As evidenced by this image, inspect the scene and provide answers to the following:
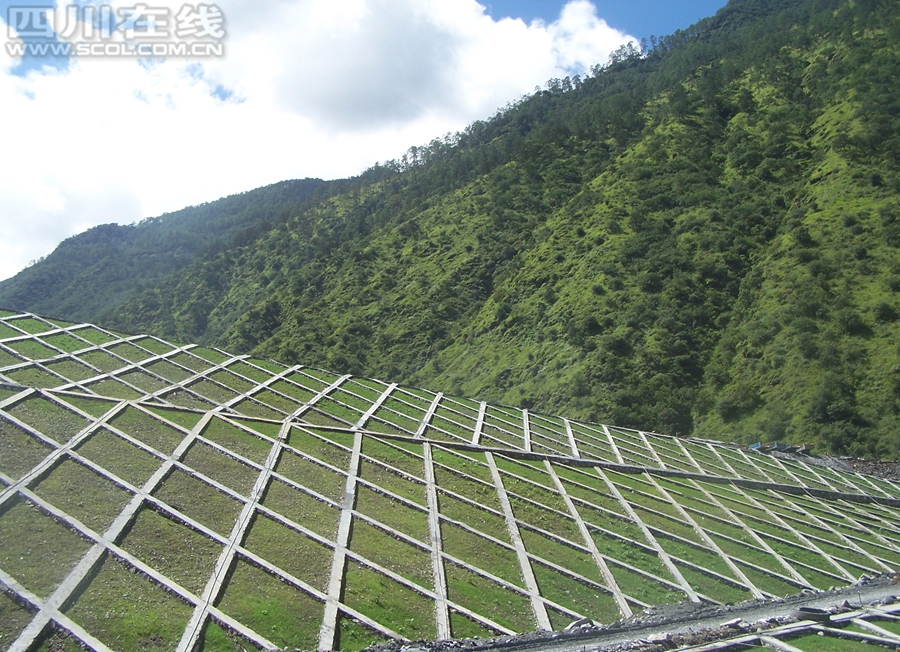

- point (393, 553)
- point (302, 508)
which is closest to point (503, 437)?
point (393, 553)

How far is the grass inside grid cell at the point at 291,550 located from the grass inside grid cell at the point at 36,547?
12.5 ft

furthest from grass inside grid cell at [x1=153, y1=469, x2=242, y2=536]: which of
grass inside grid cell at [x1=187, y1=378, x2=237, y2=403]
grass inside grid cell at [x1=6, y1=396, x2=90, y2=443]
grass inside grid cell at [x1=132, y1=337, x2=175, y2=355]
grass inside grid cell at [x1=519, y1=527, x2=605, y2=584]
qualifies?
grass inside grid cell at [x1=132, y1=337, x2=175, y2=355]

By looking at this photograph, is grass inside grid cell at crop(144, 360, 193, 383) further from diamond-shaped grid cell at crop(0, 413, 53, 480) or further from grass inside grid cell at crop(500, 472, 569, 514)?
grass inside grid cell at crop(500, 472, 569, 514)

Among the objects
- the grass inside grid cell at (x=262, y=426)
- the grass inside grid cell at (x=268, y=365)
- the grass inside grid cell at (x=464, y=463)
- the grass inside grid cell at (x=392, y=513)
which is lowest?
the grass inside grid cell at (x=464, y=463)

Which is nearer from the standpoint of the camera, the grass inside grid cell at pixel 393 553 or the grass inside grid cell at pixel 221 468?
the grass inside grid cell at pixel 393 553

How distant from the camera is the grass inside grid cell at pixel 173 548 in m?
12.8

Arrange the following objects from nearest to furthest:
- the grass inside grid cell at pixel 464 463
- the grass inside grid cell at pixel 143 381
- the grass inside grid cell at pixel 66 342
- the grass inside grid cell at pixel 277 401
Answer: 1. the grass inside grid cell at pixel 143 381
2. the grass inside grid cell at pixel 464 463
3. the grass inside grid cell at pixel 66 342
4. the grass inside grid cell at pixel 277 401

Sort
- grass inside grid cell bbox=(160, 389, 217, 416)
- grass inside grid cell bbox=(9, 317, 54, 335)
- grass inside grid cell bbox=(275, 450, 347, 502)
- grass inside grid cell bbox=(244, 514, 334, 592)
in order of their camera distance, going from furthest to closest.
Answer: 1. grass inside grid cell bbox=(9, 317, 54, 335)
2. grass inside grid cell bbox=(160, 389, 217, 416)
3. grass inside grid cell bbox=(275, 450, 347, 502)
4. grass inside grid cell bbox=(244, 514, 334, 592)

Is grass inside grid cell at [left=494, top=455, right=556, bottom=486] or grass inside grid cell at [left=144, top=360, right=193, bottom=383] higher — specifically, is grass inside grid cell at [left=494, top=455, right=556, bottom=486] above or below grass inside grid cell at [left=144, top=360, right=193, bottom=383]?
below

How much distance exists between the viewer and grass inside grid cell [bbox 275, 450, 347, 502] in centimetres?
1850

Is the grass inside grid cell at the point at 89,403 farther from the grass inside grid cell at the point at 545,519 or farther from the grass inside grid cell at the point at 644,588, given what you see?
the grass inside grid cell at the point at 644,588

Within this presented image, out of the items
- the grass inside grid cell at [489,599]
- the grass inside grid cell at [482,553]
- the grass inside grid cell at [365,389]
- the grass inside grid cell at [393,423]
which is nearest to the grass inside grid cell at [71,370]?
the grass inside grid cell at [393,423]

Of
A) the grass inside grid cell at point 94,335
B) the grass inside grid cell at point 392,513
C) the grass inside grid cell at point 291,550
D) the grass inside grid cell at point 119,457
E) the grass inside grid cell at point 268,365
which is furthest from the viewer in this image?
the grass inside grid cell at point 268,365

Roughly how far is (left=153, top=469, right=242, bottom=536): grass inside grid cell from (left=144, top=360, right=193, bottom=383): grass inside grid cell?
9.21 metres
